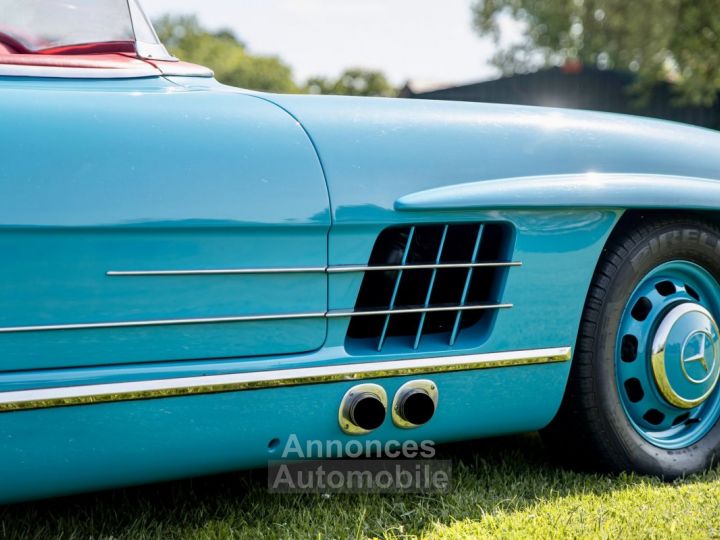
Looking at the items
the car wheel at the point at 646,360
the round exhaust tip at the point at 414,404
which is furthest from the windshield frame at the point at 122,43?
the car wheel at the point at 646,360

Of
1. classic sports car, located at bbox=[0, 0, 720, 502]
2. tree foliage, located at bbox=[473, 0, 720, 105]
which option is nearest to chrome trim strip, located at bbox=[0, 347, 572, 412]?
classic sports car, located at bbox=[0, 0, 720, 502]

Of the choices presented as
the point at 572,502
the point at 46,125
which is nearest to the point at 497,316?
the point at 572,502

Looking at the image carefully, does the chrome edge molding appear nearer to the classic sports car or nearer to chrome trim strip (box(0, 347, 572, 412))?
the classic sports car

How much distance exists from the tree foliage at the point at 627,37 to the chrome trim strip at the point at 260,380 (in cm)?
2188

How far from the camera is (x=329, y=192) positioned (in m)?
Result: 1.87

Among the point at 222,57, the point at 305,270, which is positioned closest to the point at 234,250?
the point at 305,270

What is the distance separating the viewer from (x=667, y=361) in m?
2.34

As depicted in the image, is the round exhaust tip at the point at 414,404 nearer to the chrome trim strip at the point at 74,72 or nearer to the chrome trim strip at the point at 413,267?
the chrome trim strip at the point at 413,267

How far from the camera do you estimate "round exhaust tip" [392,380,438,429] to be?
6.54 ft

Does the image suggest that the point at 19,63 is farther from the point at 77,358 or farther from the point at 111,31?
the point at 77,358

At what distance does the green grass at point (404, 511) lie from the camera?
6.47 ft

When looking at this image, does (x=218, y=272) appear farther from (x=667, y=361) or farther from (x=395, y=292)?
(x=667, y=361)

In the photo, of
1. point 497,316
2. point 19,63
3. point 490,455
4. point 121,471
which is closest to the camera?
point 121,471

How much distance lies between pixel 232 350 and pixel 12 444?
19.2 inches
